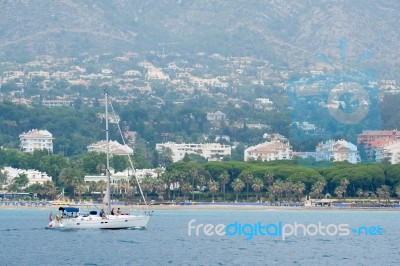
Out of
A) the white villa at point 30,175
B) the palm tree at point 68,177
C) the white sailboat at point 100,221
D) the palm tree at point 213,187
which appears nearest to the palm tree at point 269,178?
the palm tree at point 213,187

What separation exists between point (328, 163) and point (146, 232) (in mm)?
61982

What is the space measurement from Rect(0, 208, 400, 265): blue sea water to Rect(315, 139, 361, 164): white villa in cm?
4994

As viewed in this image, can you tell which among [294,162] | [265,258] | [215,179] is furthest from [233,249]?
[294,162]

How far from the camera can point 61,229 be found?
103 meters

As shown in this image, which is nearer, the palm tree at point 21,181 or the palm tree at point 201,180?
the palm tree at point 201,180

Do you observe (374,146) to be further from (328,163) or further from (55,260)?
(55,260)

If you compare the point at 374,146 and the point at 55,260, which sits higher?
the point at 374,146

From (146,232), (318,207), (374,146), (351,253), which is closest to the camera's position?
(351,253)

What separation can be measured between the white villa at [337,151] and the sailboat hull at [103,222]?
202ft

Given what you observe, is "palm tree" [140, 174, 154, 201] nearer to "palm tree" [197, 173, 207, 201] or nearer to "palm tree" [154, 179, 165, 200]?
"palm tree" [154, 179, 165, 200]

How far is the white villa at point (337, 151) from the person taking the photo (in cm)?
16588

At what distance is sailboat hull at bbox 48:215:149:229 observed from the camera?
101m

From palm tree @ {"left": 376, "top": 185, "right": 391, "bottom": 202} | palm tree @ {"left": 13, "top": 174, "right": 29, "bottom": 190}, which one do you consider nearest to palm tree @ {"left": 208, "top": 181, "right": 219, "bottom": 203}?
palm tree @ {"left": 376, "top": 185, "right": 391, "bottom": 202}

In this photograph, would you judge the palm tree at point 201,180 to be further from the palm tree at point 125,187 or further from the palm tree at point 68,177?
the palm tree at point 68,177
